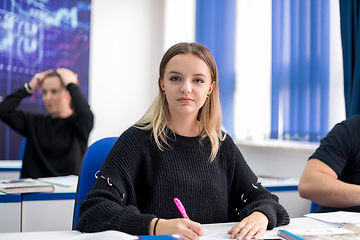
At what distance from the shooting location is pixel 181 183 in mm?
1168

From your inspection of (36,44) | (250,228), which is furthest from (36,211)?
(36,44)

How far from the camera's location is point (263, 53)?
3.05 meters

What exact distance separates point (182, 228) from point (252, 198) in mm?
449

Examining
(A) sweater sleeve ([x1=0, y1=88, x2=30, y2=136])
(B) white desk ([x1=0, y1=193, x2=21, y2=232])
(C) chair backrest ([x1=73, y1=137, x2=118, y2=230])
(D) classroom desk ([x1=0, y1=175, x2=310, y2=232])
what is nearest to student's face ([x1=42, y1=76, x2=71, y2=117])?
(A) sweater sleeve ([x1=0, y1=88, x2=30, y2=136])

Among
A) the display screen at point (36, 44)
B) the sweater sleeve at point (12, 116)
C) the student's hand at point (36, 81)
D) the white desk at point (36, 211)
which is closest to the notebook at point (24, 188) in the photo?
the white desk at point (36, 211)

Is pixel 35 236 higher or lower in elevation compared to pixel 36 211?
higher

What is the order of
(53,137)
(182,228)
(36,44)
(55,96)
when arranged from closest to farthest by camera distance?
(182,228), (53,137), (55,96), (36,44)

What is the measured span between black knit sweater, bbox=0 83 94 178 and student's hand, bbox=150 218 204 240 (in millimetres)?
1702

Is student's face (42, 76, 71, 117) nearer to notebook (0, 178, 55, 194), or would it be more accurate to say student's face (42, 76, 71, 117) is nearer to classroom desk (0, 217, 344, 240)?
notebook (0, 178, 55, 194)

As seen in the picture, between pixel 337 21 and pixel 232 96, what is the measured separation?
129cm

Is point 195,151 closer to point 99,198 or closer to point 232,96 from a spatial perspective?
point 99,198

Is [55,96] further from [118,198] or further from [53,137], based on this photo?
[118,198]

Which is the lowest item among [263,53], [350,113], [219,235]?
[219,235]

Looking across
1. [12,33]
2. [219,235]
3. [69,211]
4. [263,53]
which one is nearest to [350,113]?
[263,53]
